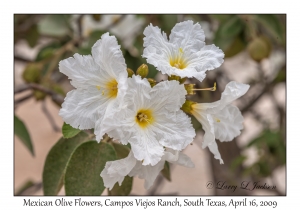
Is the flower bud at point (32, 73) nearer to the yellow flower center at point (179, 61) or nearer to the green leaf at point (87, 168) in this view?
the green leaf at point (87, 168)

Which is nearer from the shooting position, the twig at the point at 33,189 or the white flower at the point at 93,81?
the white flower at the point at 93,81

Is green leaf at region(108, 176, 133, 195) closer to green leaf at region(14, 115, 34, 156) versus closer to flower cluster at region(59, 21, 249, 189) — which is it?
flower cluster at region(59, 21, 249, 189)

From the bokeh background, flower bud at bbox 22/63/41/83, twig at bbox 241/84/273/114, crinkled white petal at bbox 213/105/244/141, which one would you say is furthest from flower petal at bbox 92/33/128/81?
twig at bbox 241/84/273/114

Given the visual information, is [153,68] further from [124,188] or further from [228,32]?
[124,188]

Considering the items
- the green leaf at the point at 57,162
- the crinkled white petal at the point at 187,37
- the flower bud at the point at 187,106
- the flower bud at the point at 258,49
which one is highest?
the flower bud at the point at 258,49

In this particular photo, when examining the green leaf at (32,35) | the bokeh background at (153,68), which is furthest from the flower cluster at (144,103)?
the green leaf at (32,35)

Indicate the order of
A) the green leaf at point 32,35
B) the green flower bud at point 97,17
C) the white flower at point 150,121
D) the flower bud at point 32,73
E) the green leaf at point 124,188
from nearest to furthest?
the white flower at point 150,121
the green leaf at point 124,188
the flower bud at point 32,73
the green flower bud at point 97,17
the green leaf at point 32,35

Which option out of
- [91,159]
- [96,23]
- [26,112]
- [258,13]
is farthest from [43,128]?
[91,159]
